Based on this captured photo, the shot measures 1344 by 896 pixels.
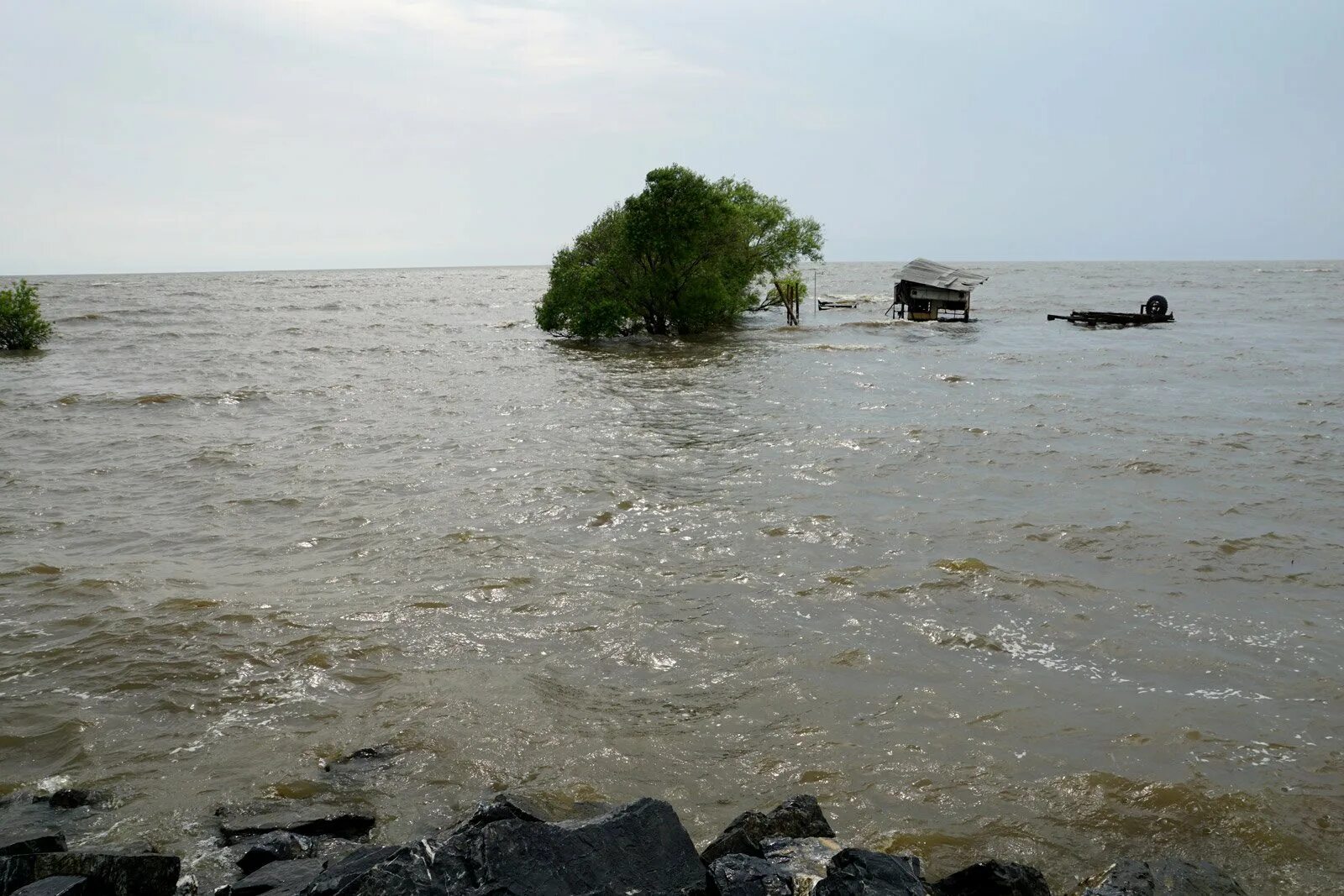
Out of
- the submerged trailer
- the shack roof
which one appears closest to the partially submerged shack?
the shack roof

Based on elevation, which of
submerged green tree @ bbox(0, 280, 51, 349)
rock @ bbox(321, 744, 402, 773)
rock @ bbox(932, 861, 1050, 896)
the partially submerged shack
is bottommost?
rock @ bbox(321, 744, 402, 773)

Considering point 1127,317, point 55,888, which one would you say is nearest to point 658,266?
point 1127,317

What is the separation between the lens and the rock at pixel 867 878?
175 inches

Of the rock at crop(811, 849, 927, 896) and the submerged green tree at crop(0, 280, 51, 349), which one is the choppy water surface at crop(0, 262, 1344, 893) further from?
the submerged green tree at crop(0, 280, 51, 349)

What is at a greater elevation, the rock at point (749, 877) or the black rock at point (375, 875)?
the black rock at point (375, 875)

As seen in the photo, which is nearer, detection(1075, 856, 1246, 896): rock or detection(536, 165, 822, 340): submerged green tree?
detection(1075, 856, 1246, 896): rock

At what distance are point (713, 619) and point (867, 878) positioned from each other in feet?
18.1

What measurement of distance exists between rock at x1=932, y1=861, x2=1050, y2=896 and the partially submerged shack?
173 ft

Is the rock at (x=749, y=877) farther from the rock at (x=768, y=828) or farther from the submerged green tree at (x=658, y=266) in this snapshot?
the submerged green tree at (x=658, y=266)

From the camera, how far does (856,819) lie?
6.27 m

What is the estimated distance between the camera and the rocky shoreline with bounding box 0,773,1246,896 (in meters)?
4.38

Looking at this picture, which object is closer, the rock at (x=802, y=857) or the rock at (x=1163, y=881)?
the rock at (x=802, y=857)

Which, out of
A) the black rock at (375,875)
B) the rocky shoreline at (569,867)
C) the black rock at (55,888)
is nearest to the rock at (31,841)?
the rocky shoreline at (569,867)

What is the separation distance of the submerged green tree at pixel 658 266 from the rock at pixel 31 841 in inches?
1539
